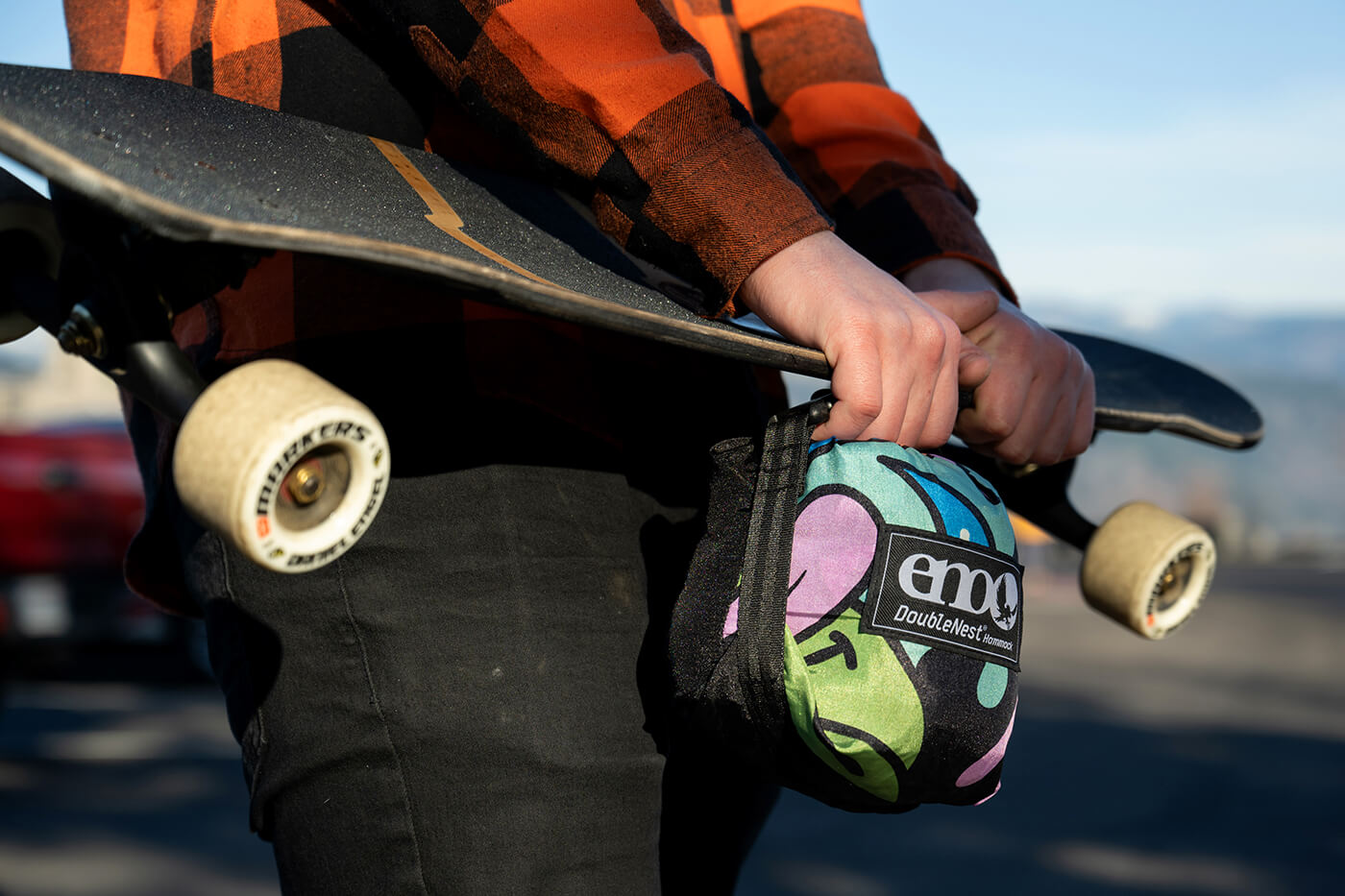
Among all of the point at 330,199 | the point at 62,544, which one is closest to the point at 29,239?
the point at 330,199

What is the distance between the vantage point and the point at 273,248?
71cm

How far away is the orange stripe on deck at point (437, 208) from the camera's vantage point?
0.84 meters

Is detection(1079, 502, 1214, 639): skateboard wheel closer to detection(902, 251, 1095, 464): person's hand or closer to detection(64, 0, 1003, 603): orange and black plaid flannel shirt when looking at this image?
detection(902, 251, 1095, 464): person's hand

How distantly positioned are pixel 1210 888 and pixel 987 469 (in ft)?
9.72

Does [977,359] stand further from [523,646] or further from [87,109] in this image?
[87,109]

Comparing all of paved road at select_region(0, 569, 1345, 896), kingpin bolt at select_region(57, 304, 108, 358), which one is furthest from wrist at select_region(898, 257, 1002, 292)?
paved road at select_region(0, 569, 1345, 896)

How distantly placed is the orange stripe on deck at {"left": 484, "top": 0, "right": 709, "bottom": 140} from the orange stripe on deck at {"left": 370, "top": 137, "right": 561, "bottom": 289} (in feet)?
0.39

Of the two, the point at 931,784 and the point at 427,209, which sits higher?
the point at 427,209

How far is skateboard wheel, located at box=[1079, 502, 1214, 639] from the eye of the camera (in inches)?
51.0

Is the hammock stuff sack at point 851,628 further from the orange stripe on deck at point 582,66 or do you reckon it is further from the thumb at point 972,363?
the orange stripe on deck at point 582,66

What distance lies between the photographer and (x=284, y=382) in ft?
2.48

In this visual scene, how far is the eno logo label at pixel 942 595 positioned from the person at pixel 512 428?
102 millimetres

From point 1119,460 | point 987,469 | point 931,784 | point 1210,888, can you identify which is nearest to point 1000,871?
point 1210,888

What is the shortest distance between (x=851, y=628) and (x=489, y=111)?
503 millimetres
